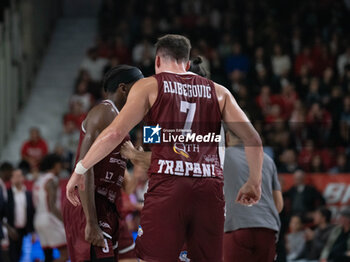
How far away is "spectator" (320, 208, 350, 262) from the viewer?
32.2 ft

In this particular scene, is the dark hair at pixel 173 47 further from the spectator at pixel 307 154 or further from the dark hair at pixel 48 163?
the spectator at pixel 307 154

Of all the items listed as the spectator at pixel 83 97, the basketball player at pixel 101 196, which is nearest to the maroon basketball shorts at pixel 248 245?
the basketball player at pixel 101 196

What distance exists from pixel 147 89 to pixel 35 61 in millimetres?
15112

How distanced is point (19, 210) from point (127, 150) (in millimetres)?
6246

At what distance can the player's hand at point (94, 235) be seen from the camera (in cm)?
542

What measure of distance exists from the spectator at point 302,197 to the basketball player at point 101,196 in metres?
6.29

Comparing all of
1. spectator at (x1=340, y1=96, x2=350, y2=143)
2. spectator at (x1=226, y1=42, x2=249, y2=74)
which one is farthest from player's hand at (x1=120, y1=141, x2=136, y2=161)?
spectator at (x1=226, y1=42, x2=249, y2=74)

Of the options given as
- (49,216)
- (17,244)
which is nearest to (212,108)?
(49,216)

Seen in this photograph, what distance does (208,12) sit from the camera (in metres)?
18.6

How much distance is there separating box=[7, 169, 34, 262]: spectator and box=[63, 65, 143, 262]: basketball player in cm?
534

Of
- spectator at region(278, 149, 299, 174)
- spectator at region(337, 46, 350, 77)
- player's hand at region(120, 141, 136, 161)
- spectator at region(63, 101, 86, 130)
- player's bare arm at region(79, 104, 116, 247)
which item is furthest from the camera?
spectator at region(337, 46, 350, 77)

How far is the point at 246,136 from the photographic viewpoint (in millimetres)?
4668

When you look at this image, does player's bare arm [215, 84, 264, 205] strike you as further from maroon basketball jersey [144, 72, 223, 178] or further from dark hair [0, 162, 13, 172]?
dark hair [0, 162, 13, 172]

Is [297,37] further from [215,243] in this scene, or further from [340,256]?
[215,243]
